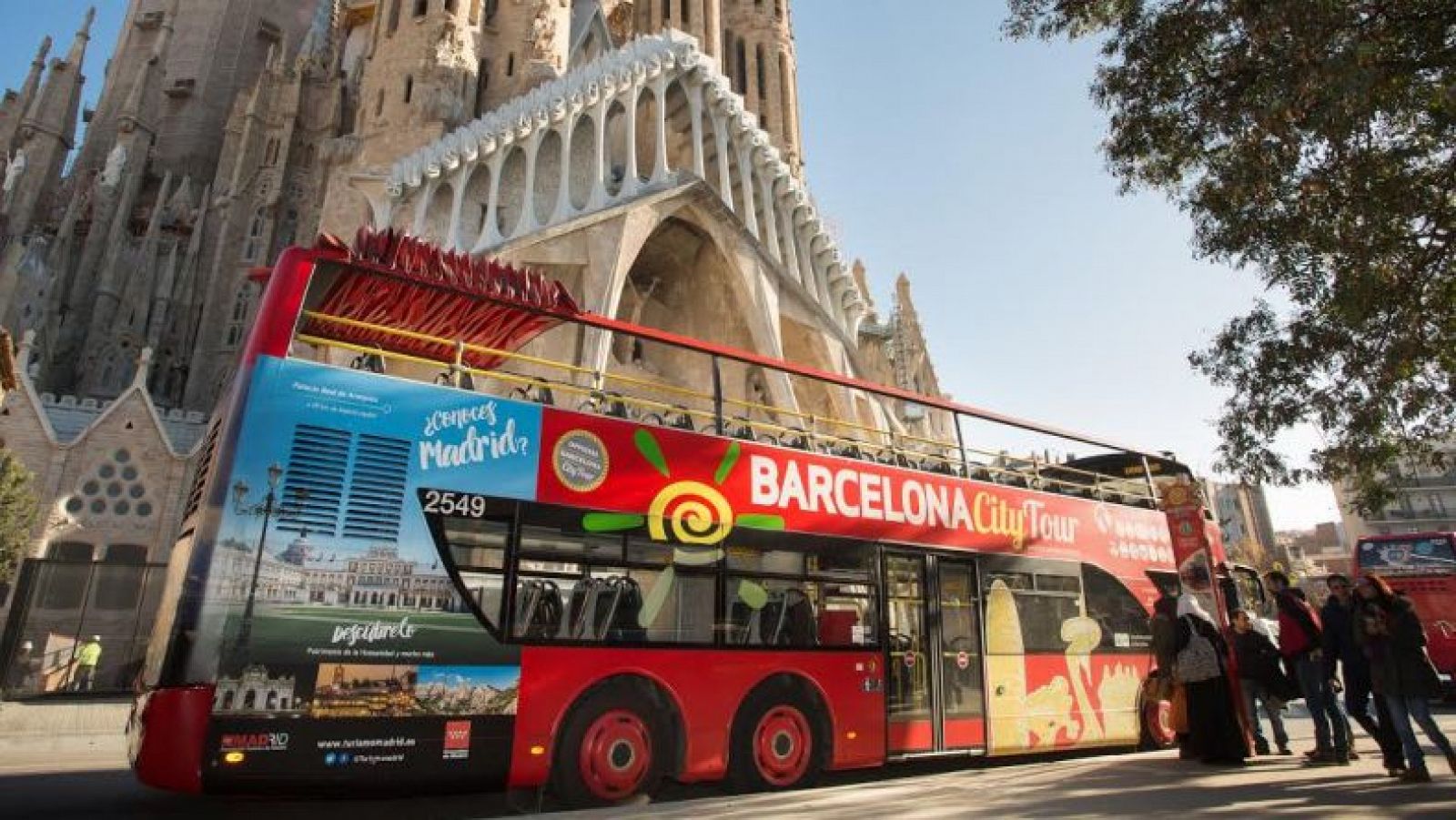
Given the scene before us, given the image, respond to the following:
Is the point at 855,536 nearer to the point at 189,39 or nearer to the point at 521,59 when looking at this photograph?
the point at 521,59

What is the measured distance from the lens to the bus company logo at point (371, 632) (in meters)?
4.88

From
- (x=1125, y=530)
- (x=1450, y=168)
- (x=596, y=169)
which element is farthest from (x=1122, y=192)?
(x=596, y=169)

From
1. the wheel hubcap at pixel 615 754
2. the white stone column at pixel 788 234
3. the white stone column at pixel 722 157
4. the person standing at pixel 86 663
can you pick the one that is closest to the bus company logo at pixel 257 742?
the wheel hubcap at pixel 615 754

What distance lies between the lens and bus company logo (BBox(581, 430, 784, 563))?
6.08m

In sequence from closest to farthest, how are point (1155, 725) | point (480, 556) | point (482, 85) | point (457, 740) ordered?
point (457, 740), point (480, 556), point (1155, 725), point (482, 85)

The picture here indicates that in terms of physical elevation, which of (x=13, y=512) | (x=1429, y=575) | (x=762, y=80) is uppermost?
(x=762, y=80)

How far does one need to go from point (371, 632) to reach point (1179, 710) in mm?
7288

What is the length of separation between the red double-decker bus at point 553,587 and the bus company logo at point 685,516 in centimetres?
2

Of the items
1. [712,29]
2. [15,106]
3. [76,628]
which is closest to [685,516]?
[76,628]

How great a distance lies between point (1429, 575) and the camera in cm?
1411

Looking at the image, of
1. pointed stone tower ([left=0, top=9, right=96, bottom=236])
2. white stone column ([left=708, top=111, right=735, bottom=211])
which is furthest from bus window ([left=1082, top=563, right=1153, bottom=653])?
pointed stone tower ([left=0, top=9, right=96, bottom=236])

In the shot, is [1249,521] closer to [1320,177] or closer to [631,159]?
[631,159]

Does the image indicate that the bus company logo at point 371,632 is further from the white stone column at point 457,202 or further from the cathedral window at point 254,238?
the cathedral window at point 254,238

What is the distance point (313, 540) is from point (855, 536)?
4.41 m
